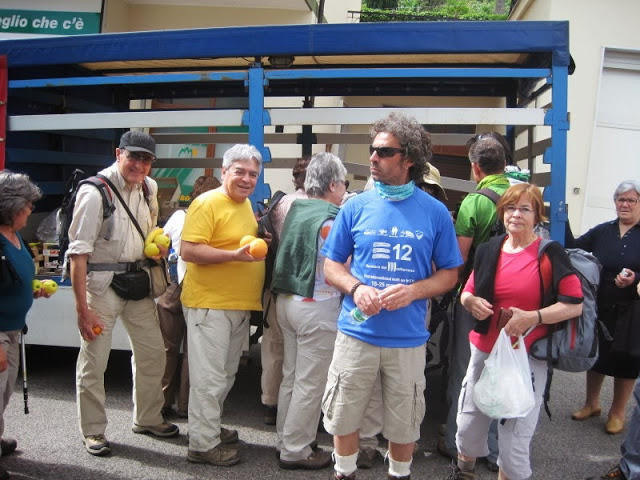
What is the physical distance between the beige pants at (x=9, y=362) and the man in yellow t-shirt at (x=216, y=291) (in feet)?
2.95

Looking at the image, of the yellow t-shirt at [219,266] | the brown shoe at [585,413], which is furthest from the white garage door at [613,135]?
the yellow t-shirt at [219,266]

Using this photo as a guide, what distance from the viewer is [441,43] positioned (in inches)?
159

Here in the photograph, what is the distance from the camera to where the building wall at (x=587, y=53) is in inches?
338

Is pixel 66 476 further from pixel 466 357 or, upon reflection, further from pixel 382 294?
pixel 466 357

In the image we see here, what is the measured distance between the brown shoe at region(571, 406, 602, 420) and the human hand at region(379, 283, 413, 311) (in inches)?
107

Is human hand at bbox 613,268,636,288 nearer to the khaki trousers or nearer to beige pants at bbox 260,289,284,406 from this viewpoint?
beige pants at bbox 260,289,284,406

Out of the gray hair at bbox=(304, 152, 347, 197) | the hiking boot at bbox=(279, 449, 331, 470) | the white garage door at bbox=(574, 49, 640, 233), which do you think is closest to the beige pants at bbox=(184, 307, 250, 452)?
the hiking boot at bbox=(279, 449, 331, 470)

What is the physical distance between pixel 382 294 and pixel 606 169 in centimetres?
753

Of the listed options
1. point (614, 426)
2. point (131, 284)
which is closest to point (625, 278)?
point (614, 426)

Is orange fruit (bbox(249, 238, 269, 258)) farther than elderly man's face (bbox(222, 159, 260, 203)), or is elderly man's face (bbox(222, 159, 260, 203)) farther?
elderly man's face (bbox(222, 159, 260, 203))

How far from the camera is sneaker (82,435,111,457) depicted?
3.47 m

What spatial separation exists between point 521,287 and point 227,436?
6.66ft

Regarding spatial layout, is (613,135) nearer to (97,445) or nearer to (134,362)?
(134,362)

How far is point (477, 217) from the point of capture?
3395 mm
